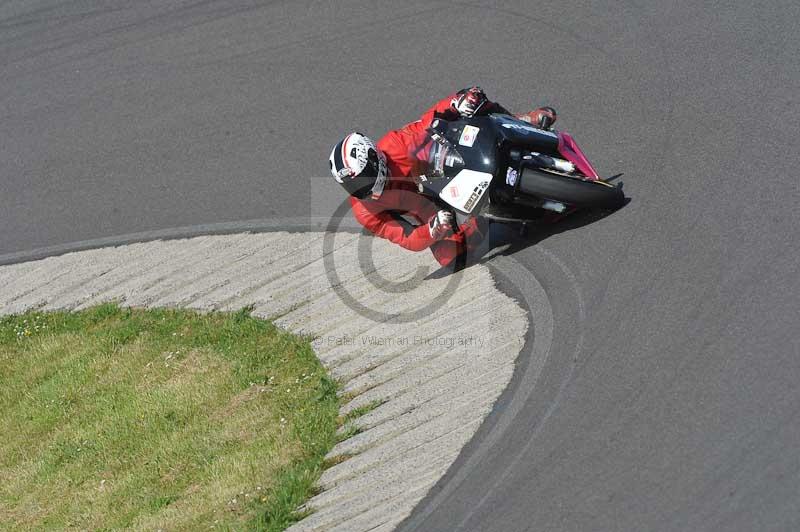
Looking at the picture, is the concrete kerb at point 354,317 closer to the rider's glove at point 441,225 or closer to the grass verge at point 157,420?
the grass verge at point 157,420

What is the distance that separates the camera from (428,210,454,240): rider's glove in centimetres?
798

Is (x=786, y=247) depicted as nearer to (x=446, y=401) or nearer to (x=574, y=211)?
(x=574, y=211)

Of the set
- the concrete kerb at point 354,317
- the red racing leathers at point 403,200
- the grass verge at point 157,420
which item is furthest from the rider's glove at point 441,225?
the grass verge at point 157,420

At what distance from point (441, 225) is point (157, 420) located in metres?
3.22

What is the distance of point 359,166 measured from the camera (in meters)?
7.97

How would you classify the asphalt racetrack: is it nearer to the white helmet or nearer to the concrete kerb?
the concrete kerb

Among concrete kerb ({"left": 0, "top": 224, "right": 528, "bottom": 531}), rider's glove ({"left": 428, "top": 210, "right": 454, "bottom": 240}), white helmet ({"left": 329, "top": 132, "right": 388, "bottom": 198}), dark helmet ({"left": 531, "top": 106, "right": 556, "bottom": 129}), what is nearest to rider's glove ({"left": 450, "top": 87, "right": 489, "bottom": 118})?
dark helmet ({"left": 531, "top": 106, "right": 556, "bottom": 129})

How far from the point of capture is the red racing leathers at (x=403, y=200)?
28.1ft

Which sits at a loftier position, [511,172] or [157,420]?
[511,172]

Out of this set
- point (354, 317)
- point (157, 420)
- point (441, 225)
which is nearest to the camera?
point (441, 225)

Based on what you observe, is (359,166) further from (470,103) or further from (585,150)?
(585,150)

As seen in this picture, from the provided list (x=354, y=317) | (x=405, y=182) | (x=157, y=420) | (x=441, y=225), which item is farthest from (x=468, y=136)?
(x=157, y=420)

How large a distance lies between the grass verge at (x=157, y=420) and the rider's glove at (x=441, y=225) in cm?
166

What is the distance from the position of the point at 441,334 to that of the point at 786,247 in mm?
2922
